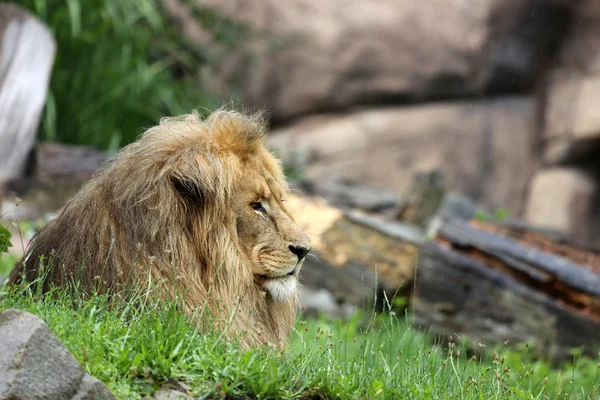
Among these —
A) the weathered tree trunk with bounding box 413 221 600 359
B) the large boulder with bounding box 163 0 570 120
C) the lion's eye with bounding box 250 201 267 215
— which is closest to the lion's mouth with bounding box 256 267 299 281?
the lion's eye with bounding box 250 201 267 215

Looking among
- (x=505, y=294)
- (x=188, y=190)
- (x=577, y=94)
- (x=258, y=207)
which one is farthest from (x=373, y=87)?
(x=188, y=190)

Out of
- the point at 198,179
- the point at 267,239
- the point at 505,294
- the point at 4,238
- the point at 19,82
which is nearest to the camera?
the point at 4,238

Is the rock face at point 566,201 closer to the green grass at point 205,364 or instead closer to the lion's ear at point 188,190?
the green grass at point 205,364

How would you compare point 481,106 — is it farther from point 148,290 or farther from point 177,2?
point 148,290

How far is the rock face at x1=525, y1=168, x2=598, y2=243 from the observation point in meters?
14.6

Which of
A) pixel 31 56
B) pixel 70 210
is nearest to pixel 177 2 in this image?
pixel 31 56

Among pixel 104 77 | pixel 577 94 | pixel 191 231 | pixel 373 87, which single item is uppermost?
pixel 191 231

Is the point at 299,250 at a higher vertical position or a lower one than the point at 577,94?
higher

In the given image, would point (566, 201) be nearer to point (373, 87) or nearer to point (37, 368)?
point (373, 87)

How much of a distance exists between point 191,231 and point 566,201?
38.9 ft

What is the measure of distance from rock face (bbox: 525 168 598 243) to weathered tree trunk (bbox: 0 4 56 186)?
889cm

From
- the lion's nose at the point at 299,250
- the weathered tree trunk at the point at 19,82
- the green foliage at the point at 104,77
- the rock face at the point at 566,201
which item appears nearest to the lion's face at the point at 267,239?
the lion's nose at the point at 299,250

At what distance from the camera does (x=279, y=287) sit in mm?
3980

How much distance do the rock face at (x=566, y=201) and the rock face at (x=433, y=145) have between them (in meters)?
0.45
